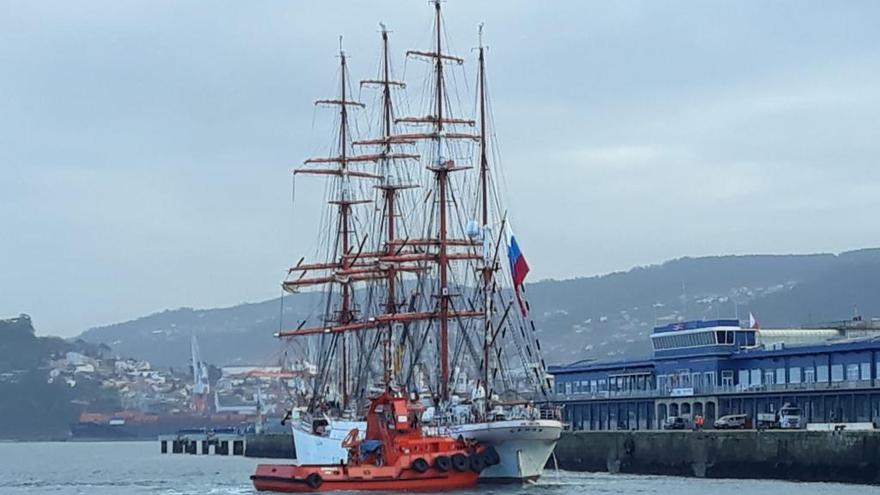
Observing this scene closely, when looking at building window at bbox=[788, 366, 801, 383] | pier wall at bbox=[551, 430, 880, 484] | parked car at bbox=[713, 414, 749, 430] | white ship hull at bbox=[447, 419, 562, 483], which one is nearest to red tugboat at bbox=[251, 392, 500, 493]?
white ship hull at bbox=[447, 419, 562, 483]

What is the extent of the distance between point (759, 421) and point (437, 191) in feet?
89.5

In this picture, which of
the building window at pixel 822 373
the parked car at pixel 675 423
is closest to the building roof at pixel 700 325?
the parked car at pixel 675 423

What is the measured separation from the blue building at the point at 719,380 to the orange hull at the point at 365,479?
3561cm

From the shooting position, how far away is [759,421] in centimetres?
11625

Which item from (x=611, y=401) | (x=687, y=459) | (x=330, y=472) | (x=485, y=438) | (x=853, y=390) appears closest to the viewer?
(x=330, y=472)

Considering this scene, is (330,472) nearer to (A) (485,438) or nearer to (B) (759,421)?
(A) (485,438)

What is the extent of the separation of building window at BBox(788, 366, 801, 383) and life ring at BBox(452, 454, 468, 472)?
44.8 metres

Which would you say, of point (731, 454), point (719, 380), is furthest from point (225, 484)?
point (719, 380)

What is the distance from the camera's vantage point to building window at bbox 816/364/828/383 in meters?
120

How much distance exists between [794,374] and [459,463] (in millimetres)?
46072

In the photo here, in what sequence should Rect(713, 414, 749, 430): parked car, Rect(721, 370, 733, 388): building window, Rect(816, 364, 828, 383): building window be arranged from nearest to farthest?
Rect(713, 414, 749, 430): parked car < Rect(816, 364, 828, 383): building window < Rect(721, 370, 733, 388): building window

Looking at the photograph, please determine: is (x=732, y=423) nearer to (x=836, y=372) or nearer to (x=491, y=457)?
(x=836, y=372)

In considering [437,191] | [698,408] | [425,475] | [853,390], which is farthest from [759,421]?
[425,475]

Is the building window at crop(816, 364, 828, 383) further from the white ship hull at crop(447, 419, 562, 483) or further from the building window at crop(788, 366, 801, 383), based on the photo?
the white ship hull at crop(447, 419, 562, 483)
